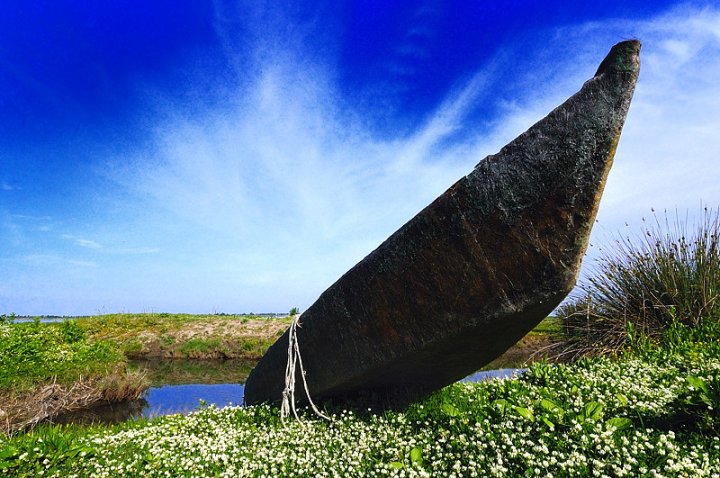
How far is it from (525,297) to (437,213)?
44.1 inches

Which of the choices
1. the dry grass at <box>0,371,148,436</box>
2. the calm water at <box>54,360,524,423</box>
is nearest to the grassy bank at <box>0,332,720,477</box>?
the calm water at <box>54,360,524,423</box>

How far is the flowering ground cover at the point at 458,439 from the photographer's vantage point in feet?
11.6

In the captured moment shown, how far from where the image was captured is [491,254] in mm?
3807

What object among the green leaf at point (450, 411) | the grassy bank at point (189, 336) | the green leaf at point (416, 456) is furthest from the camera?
the grassy bank at point (189, 336)

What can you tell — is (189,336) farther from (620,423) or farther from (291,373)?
(620,423)

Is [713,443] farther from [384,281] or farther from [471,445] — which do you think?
[384,281]

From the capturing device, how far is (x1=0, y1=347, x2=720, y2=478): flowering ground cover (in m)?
3.55

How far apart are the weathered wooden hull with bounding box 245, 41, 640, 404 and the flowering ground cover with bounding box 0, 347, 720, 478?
0.72 meters

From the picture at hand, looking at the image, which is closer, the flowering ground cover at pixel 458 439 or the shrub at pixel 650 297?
the flowering ground cover at pixel 458 439

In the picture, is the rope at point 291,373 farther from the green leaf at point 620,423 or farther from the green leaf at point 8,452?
the green leaf at point 620,423

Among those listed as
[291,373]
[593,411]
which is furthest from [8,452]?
[593,411]

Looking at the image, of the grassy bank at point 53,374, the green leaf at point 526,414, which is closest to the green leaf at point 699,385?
the green leaf at point 526,414

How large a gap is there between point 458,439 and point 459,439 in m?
0.06

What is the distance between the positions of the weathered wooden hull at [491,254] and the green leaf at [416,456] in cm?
89
